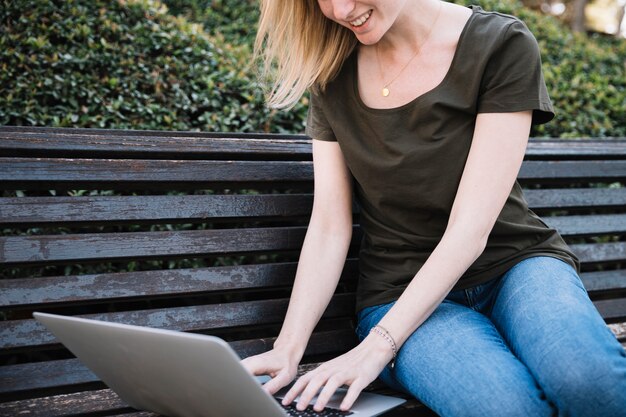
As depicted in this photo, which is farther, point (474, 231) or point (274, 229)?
point (274, 229)

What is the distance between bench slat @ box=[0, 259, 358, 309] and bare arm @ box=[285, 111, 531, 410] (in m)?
0.52

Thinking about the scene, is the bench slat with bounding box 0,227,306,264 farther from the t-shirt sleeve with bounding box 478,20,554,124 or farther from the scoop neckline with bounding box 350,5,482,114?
the t-shirt sleeve with bounding box 478,20,554,124

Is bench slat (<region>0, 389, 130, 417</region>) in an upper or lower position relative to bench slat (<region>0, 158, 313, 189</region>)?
lower

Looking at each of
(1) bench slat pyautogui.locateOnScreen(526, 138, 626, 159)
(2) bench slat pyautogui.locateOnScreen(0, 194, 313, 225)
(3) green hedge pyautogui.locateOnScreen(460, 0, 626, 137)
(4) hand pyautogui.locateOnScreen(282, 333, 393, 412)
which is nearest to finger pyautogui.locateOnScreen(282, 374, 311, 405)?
(4) hand pyautogui.locateOnScreen(282, 333, 393, 412)

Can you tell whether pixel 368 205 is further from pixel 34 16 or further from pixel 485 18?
pixel 34 16

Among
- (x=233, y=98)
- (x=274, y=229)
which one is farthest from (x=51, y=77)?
(x=274, y=229)

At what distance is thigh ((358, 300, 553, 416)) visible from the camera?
1.61 m

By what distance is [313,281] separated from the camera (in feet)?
6.78

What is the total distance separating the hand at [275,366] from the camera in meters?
1.80

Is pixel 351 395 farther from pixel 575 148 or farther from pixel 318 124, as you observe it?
pixel 575 148

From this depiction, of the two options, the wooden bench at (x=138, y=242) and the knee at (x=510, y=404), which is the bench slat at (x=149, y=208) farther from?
the knee at (x=510, y=404)

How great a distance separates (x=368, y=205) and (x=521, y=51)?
0.64 m

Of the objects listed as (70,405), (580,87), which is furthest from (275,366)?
(580,87)

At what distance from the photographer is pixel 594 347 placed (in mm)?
1629
